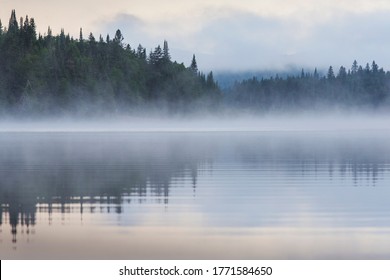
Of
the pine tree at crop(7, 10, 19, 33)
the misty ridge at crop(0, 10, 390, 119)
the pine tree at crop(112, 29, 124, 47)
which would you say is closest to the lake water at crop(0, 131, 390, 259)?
the misty ridge at crop(0, 10, 390, 119)

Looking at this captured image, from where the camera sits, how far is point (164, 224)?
59.8 feet

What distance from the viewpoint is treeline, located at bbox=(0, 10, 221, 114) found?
15138 centimetres

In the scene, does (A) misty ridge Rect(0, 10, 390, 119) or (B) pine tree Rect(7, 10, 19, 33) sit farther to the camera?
(B) pine tree Rect(7, 10, 19, 33)

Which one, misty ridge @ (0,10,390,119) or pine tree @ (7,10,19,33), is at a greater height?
pine tree @ (7,10,19,33)

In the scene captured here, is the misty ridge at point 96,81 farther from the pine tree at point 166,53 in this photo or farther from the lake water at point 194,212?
the lake water at point 194,212

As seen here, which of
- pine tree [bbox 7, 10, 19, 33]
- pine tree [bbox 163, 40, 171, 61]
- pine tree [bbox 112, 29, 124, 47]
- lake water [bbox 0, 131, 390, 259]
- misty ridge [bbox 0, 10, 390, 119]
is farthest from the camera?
pine tree [bbox 112, 29, 124, 47]

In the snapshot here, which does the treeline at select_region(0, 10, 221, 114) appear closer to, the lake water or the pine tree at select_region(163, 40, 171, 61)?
the pine tree at select_region(163, 40, 171, 61)

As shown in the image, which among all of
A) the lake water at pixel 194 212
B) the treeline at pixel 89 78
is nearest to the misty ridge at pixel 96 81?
the treeline at pixel 89 78

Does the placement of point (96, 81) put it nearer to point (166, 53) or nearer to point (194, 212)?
point (166, 53)

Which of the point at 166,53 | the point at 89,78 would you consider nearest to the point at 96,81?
the point at 89,78

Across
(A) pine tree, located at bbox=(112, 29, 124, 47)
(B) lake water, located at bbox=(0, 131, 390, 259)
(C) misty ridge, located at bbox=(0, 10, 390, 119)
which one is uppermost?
(A) pine tree, located at bbox=(112, 29, 124, 47)

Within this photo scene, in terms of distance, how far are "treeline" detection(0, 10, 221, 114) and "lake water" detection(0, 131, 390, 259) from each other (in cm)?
11660
